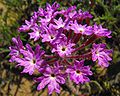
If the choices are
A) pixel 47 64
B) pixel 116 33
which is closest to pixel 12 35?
pixel 116 33

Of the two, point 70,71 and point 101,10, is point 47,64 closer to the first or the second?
point 70,71

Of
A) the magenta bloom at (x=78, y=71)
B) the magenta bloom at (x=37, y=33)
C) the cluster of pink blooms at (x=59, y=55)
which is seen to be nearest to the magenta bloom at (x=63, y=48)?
the cluster of pink blooms at (x=59, y=55)

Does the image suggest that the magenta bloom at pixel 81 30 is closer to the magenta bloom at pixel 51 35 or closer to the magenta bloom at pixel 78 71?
the magenta bloom at pixel 51 35

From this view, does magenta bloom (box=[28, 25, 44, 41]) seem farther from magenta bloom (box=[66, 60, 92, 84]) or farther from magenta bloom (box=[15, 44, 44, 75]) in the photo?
magenta bloom (box=[66, 60, 92, 84])

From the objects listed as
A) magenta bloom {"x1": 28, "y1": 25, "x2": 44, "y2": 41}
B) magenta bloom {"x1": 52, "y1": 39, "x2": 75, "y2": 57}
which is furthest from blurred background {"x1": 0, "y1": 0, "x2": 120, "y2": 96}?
magenta bloom {"x1": 52, "y1": 39, "x2": 75, "y2": 57}

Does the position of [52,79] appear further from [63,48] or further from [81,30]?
[81,30]

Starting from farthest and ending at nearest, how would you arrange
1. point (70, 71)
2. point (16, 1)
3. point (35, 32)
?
point (16, 1)
point (35, 32)
point (70, 71)
